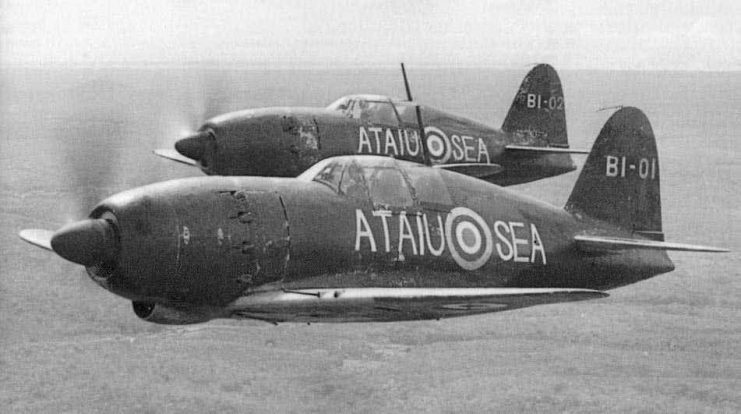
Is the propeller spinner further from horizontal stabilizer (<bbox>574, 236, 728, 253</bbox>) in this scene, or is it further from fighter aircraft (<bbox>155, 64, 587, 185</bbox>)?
fighter aircraft (<bbox>155, 64, 587, 185</bbox>)

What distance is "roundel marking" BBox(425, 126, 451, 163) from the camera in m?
21.2

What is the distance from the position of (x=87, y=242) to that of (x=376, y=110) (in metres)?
10.9

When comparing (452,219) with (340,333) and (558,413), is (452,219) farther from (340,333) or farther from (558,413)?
(340,333)

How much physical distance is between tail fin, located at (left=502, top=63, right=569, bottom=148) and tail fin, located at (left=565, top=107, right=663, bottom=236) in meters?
8.31

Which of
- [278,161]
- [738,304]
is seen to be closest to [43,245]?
[278,161]

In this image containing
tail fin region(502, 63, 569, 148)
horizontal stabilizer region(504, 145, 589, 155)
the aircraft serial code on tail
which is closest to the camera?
the aircraft serial code on tail

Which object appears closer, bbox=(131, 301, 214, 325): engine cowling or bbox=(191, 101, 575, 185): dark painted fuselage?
bbox=(131, 301, 214, 325): engine cowling

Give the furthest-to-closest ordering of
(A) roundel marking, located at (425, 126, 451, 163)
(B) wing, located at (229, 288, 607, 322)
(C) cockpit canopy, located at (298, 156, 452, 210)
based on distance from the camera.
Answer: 1. (A) roundel marking, located at (425, 126, 451, 163)
2. (C) cockpit canopy, located at (298, 156, 452, 210)
3. (B) wing, located at (229, 288, 607, 322)

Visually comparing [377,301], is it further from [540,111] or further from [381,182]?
[540,111]

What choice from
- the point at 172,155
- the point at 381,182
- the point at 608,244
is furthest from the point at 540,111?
the point at 381,182

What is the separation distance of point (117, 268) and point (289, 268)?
6.43ft

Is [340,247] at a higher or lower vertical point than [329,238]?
lower

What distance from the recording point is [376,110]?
2045 cm

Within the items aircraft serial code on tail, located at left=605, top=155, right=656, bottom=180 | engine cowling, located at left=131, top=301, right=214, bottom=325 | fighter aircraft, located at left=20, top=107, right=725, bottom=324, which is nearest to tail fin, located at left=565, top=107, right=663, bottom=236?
aircraft serial code on tail, located at left=605, top=155, right=656, bottom=180
